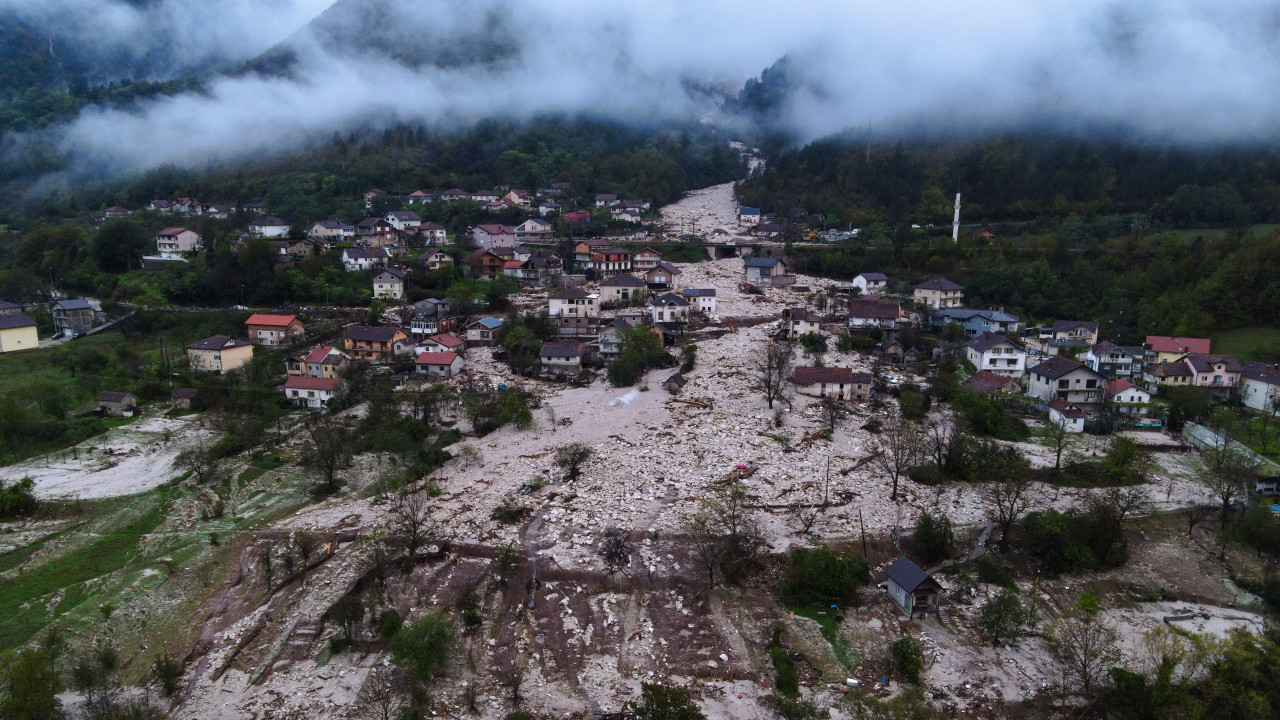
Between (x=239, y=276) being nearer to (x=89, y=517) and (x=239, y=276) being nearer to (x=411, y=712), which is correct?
(x=89, y=517)

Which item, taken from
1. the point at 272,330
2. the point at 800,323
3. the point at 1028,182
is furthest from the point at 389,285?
the point at 1028,182

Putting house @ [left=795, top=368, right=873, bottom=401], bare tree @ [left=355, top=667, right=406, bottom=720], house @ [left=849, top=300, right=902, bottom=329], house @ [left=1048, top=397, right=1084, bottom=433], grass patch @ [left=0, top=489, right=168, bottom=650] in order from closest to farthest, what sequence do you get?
1. bare tree @ [left=355, top=667, right=406, bottom=720]
2. grass patch @ [left=0, top=489, right=168, bottom=650]
3. house @ [left=1048, top=397, right=1084, bottom=433]
4. house @ [left=795, top=368, right=873, bottom=401]
5. house @ [left=849, top=300, right=902, bottom=329]

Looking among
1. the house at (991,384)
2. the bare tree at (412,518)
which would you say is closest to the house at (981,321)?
the house at (991,384)

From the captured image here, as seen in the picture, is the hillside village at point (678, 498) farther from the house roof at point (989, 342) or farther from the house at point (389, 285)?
the house at point (389, 285)

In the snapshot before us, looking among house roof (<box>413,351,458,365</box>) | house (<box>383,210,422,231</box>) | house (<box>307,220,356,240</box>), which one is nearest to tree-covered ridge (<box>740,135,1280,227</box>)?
house (<box>383,210,422,231</box>)

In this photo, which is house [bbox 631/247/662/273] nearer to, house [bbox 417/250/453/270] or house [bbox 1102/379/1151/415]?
house [bbox 417/250/453/270]
